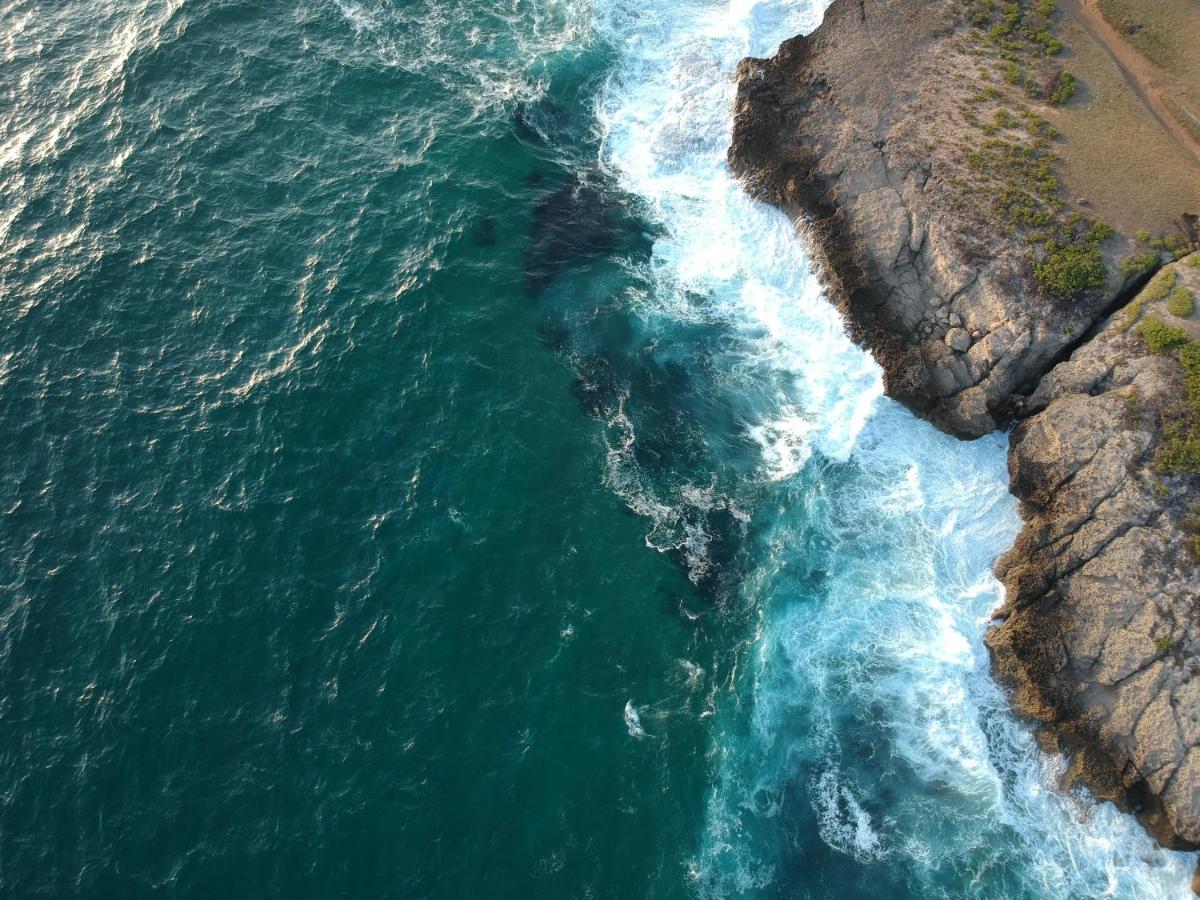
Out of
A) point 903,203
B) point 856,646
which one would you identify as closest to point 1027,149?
point 903,203

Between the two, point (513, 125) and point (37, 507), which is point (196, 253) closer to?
point (37, 507)

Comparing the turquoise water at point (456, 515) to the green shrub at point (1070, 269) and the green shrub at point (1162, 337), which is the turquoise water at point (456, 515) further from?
the green shrub at point (1070, 269)

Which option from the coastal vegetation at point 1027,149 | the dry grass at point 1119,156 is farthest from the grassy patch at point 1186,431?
the dry grass at point 1119,156

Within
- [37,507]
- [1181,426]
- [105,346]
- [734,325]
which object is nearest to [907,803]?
[1181,426]

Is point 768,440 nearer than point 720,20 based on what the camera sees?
Yes

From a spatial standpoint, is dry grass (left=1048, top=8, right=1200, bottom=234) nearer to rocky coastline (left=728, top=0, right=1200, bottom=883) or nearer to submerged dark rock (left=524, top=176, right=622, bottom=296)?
rocky coastline (left=728, top=0, right=1200, bottom=883)
